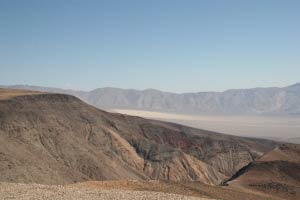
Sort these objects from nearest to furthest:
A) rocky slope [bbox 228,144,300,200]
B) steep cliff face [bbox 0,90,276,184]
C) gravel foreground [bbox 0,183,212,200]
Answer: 1. gravel foreground [bbox 0,183,212,200]
2. rocky slope [bbox 228,144,300,200]
3. steep cliff face [bbox 0,90,276,184]

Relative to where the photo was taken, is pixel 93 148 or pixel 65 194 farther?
pixel 93 148

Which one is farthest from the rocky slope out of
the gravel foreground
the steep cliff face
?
the steep cliff face

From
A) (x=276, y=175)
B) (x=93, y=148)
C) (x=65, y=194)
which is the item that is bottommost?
(x=93, y=148)

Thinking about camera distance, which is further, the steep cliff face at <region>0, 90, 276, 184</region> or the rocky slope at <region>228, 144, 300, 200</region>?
the steep cliff face at <region>0, 90, 276, 184</region>

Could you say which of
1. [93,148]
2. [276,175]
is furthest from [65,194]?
[93,148]

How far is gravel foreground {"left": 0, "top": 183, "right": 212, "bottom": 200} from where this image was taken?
2698 cm

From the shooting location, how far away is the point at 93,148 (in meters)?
83.3

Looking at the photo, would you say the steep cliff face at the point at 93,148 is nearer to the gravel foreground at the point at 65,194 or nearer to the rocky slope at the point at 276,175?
the rocky slope at the point at 276,175

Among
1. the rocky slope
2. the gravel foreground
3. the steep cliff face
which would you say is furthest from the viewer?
the steep cliff face

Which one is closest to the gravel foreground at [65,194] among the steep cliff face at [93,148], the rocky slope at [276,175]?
the rocky slope at [276,175]

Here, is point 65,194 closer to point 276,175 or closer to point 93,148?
point 276,175

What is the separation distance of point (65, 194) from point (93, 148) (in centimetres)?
5587

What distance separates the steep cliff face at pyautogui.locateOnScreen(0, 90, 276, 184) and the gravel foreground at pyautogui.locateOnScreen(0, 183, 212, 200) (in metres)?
24.7

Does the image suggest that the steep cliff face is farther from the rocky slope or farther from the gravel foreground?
the gravel foreground
